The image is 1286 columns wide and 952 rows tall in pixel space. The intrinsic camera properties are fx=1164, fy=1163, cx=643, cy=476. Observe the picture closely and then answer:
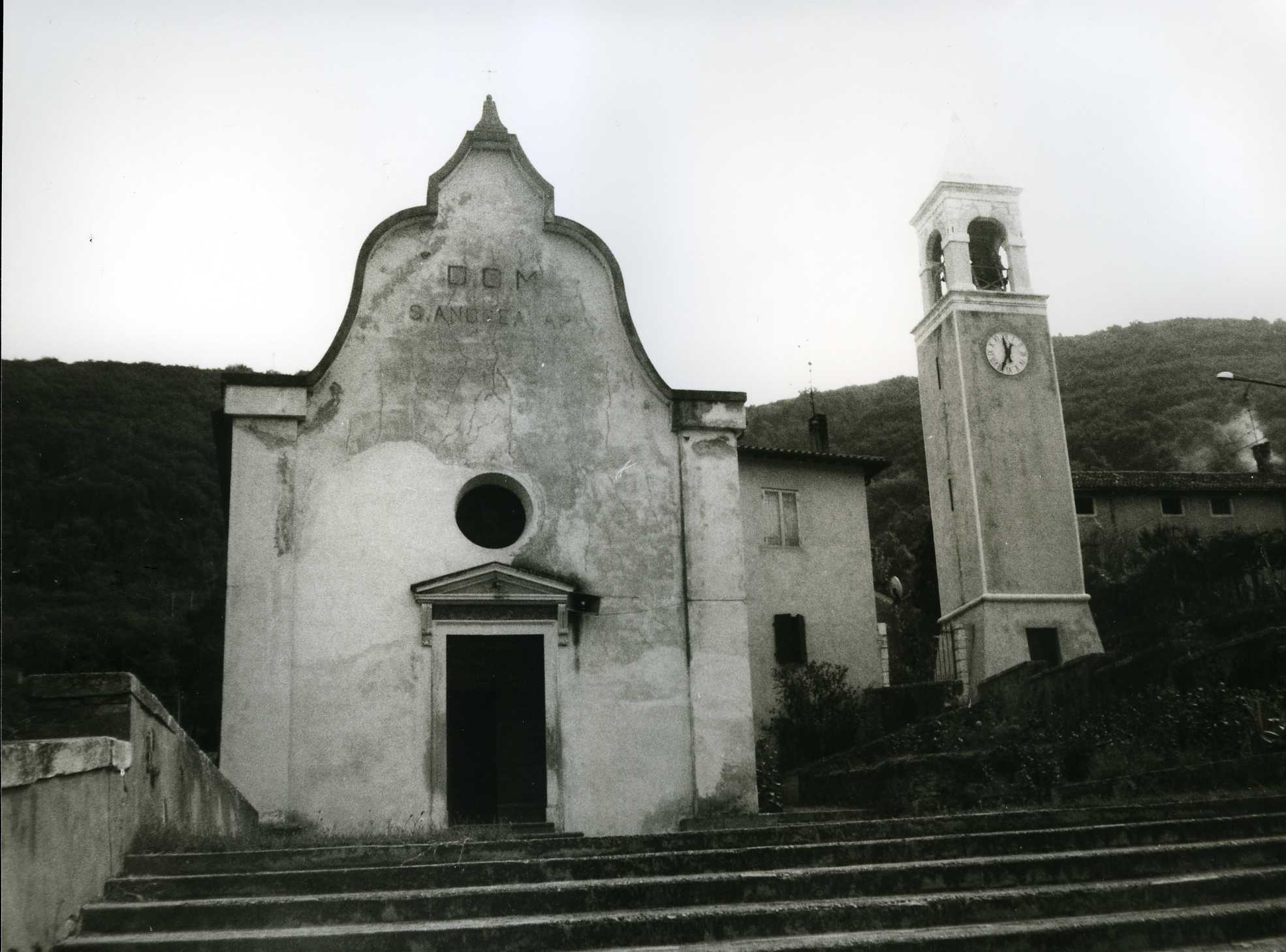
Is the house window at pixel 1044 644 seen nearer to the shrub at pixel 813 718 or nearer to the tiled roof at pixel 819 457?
the tiled roof at pixel 819 457

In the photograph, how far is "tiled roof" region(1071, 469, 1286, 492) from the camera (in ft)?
106

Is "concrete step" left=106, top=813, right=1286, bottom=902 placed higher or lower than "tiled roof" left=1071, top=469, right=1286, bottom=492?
lower

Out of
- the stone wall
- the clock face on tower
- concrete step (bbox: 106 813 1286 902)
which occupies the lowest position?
concrete step (bbox: 106 813 1286 902)

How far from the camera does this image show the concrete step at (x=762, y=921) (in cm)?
552

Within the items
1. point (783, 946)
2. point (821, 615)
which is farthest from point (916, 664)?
point (783, 946)

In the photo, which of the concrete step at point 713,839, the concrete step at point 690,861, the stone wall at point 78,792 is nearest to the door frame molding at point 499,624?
Result: the stone wall at point 78,792

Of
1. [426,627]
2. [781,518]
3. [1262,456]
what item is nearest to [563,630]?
[426,627]

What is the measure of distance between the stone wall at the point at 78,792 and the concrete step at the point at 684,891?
38cm

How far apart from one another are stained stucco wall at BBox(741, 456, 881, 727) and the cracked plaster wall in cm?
967

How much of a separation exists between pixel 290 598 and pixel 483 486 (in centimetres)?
266

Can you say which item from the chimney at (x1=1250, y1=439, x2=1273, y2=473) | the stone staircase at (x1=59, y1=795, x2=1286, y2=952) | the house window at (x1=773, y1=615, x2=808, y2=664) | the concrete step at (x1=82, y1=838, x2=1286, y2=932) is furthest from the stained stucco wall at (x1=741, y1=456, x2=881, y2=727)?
the chimney at (x1=1250, y1=439, x2=1273, y2=473)

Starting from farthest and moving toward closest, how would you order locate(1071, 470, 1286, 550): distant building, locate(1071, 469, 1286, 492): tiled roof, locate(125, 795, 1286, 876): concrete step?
locate(1071, 469, 1286, 492): tiled roof, locate(1071, 470, 1286, 550): distant building, locate(125, 795, 1286, 876): concrete step

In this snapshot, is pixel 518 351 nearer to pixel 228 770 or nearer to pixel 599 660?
pixel 599 660

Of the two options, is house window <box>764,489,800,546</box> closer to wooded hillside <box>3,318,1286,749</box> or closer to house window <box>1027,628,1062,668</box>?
house window <box>1027,628,1062,668</box>
